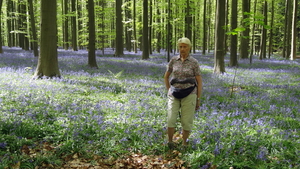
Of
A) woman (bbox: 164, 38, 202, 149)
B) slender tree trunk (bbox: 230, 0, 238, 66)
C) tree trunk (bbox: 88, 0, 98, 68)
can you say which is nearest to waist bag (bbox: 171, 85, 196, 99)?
woman (bbox: 164, 38, 202, 149)

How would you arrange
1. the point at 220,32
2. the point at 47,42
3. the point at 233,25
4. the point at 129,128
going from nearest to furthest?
the point at 129,128 → the point at 47,42 → the point at 220,32 → the point at 233,25

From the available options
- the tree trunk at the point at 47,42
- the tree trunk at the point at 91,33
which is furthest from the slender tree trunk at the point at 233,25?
the tree trunk at the point at 47,42

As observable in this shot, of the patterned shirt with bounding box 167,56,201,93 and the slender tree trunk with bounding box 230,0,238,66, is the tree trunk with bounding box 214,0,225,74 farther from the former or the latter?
the patterned shirt with bounding box 167,56,201,93

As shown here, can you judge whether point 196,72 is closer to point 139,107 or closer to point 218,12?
point 139,107

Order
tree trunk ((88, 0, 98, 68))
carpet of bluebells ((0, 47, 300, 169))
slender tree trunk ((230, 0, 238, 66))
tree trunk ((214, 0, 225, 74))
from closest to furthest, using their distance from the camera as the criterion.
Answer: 1. carpet of bluebells ((0, 47, 300, 169))
2. tree trunk ((214, 0, 225, 74))
3. tree trunk ((88, 0, 98, 68))
4. slender tree trunk ((230, 0, 238, 66))

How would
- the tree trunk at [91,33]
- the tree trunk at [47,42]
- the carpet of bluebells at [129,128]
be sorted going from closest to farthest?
the carpet of bluebells at [129,128]
the tree trunk at [47,42]
the tree trunk at [91,33]

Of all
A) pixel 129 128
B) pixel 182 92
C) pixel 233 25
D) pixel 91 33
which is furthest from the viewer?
pixel 233 25

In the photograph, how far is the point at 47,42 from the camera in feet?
35.6

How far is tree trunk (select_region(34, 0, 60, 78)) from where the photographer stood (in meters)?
10.6

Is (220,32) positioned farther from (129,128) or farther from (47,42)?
(129,128)

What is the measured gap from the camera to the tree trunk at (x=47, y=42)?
417 inches

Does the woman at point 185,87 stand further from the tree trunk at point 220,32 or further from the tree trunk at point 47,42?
the tree trunk at point 220,32

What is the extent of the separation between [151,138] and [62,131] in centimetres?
211

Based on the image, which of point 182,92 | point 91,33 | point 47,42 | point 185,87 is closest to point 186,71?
point 185,87
